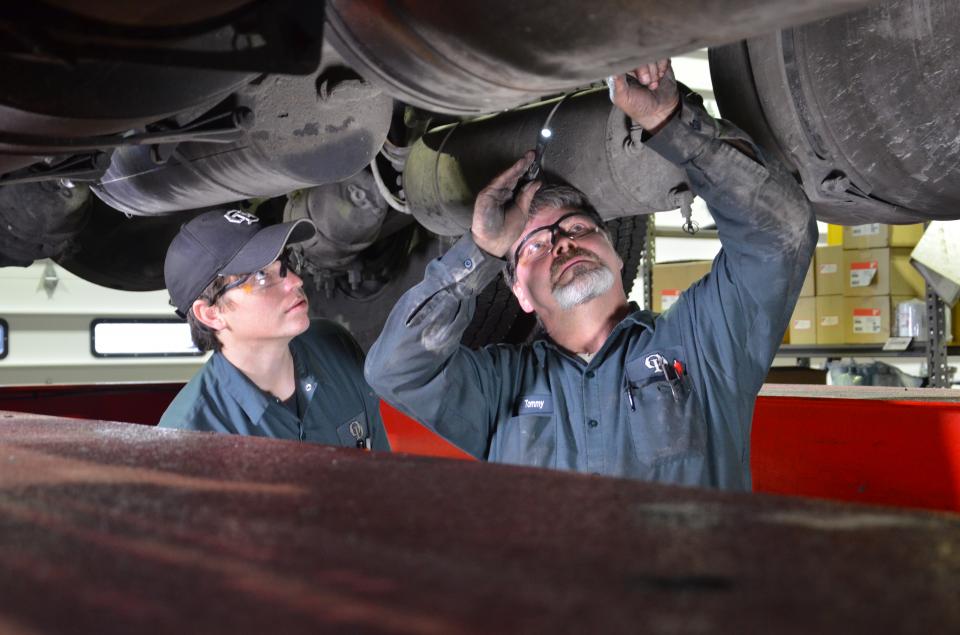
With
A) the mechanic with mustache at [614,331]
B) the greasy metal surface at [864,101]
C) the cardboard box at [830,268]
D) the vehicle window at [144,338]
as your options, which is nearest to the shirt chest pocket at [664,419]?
the mechanic with mustache at [614,331]

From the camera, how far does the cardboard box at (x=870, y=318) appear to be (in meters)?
4.70

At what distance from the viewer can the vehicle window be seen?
6.03m

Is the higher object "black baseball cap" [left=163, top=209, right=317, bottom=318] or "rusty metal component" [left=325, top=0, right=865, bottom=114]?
"rusty metal component" [left=325, top=0, right=865, bottom=114]

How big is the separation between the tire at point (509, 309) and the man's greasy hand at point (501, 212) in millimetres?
790

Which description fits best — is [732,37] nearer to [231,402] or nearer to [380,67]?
[380,67]

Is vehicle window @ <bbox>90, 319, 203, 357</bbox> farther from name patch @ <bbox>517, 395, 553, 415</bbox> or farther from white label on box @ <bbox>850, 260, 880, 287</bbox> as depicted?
name patch @ <bbox>517, 395, 553, 415</bbox>

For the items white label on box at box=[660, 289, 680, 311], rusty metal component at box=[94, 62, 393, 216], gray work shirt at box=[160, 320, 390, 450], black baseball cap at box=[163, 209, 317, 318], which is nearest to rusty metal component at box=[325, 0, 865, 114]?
rusty metal component at box=[94, 62, 393, 216]

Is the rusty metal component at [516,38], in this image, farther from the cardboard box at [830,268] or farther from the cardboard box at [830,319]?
the cardboard box at [830,319]

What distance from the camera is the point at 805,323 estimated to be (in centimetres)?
509

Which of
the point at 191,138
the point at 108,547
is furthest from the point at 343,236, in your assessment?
the point at 108,547

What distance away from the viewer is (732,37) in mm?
884

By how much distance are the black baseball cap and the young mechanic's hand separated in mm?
855

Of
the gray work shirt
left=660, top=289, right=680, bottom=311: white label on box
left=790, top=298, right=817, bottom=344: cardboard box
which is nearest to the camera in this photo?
the gray work shirt

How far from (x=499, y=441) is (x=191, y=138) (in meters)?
0.81
